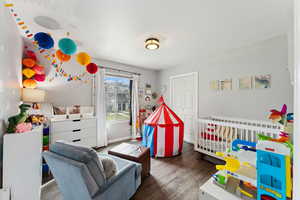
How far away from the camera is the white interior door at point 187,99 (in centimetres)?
354

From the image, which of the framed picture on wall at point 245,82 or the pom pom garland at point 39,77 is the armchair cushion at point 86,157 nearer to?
the pom pom garland at point 39,77

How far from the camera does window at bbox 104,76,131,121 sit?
3.58 meters

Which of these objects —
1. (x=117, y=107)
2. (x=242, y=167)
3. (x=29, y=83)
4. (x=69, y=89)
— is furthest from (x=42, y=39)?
(x=117, y=107)

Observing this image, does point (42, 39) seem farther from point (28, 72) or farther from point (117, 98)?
point (117, 98)

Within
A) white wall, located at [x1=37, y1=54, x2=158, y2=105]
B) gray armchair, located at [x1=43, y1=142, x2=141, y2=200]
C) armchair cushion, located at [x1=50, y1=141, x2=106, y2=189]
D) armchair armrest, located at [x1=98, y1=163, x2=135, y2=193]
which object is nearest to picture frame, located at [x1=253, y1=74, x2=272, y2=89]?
armchair armrest, located at [x1=98, y1=163, x2=135, y2=193]

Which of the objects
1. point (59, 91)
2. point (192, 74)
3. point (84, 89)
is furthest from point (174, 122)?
point (59, 91)

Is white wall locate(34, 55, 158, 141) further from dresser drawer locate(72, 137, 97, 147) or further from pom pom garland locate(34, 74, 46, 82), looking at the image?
dresser drawer locate(72, 137, 97, 147)

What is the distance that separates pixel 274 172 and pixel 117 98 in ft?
11.7

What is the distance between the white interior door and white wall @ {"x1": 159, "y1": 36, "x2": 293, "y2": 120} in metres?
0.19

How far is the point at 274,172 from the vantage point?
67cm

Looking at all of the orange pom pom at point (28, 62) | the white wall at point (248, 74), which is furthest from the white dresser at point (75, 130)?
the white wall at point (248, 74)

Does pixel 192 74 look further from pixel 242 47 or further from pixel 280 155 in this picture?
pixel 280 155

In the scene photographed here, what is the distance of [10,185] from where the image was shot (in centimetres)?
124

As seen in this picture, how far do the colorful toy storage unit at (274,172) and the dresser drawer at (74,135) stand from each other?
2871 mm
